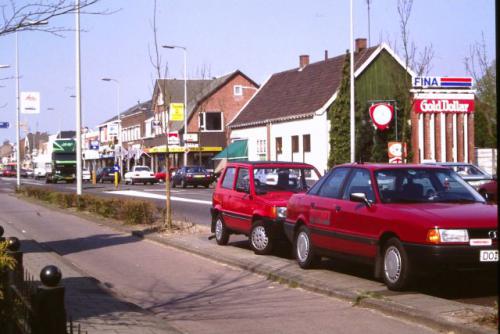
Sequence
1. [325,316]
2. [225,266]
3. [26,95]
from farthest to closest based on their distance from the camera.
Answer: [26,95] < [225,266] < [325,316]

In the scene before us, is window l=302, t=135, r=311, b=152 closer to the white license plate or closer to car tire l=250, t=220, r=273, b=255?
car tire l=250, t=220, r=273, b=255

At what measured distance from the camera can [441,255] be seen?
333 inches

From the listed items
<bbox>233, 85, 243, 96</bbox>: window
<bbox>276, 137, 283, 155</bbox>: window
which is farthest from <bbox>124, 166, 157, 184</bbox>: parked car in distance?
<bbox>233, 85, 243, 96</bbox>: window

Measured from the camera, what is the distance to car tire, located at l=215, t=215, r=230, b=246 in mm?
14828

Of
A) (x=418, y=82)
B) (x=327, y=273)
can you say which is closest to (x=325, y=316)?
(x=327, y=273)

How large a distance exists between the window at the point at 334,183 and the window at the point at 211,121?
60.9 m

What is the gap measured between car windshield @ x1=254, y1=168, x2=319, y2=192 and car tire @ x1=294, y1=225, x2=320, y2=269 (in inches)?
93.2

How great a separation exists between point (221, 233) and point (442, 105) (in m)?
22.3

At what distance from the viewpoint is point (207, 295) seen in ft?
32.6

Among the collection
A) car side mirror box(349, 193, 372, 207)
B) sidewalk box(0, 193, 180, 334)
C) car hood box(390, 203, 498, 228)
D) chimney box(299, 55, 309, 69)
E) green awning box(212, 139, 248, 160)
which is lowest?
sidewalk box(0, 193, 180, 334)

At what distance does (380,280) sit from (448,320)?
274cm

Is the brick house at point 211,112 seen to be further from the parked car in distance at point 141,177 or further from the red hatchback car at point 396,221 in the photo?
the red hatchback car at point 396,221

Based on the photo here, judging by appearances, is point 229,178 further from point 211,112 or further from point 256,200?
point 211,112

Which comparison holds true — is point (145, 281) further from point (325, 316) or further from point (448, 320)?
point (448, 320)
